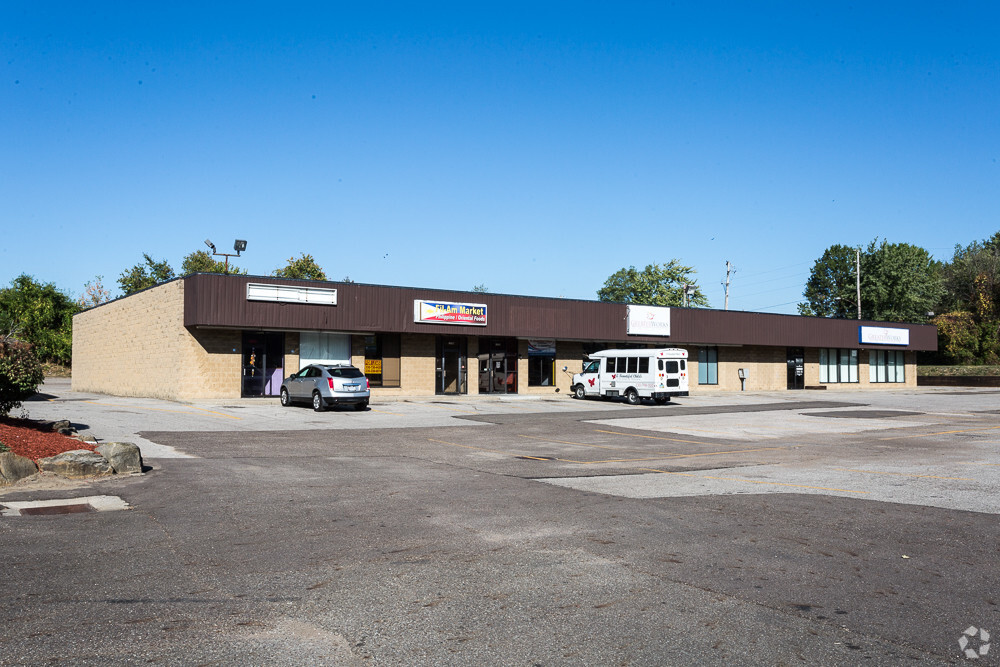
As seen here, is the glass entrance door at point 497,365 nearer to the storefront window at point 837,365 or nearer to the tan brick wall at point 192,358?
the tan brick wall at point 192,358

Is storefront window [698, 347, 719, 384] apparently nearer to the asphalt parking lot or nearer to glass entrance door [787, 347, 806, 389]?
glass entrance door [787, 347, 806, 389]

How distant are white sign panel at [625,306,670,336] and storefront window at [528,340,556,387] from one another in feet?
15.4

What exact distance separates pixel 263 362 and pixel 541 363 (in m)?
15.5

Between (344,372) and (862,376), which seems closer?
(344,372)

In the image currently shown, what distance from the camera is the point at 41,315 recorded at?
66062mm

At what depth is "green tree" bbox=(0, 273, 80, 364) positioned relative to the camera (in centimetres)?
6525

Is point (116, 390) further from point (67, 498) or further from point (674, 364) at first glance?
point (67, 498)

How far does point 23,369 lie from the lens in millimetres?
14367

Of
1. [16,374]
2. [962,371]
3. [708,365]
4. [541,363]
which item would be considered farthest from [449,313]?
[962,371]

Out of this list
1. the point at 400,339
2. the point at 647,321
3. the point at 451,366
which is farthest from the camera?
the point at 647,321

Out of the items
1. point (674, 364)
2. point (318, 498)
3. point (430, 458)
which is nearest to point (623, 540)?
point (318, 498)

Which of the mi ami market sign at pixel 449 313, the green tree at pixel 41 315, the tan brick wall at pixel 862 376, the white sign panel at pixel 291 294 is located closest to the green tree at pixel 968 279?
the tan brick wall at pixel 862 376

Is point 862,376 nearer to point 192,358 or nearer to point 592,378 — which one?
point 592,378

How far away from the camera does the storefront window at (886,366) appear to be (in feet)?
182
